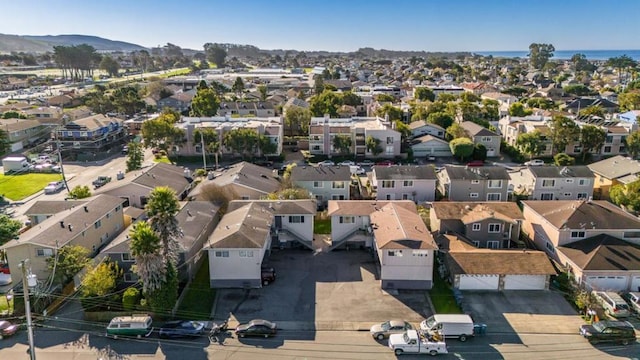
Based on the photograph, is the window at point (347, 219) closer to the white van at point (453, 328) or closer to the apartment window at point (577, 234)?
the white van at point (453, 328)

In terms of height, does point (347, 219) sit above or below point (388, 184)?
below

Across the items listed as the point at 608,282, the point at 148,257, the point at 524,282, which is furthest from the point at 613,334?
the point at 148,257

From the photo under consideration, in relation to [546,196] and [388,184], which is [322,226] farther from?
[546,196]

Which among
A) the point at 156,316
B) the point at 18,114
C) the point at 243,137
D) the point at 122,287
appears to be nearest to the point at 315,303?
the point at 156,316

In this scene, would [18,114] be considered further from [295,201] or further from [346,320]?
[346,320]

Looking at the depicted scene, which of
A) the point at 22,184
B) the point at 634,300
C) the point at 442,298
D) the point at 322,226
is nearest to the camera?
the point at 634,300

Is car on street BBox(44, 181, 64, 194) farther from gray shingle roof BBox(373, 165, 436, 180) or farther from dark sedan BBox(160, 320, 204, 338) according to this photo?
gray shingle roof BBox(373, 165, 436, 180)

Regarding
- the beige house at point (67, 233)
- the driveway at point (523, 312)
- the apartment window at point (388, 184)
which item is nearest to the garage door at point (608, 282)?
the driveway at point (523, 312)
